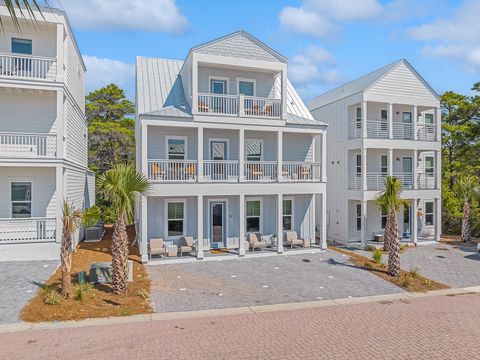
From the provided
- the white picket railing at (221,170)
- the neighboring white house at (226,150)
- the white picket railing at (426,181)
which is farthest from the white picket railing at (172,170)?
the white picket railing at (426,181)

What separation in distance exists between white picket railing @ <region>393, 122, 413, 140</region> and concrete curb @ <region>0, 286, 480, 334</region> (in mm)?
12047

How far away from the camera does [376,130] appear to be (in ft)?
74.7

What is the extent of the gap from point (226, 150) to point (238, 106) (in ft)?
9.05

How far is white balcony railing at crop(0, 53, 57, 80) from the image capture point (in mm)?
16562

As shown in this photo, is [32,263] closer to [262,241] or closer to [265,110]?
→ [262,241]

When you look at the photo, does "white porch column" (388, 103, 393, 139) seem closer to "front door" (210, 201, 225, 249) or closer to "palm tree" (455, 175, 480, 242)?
"palm tree" (455, 175, 480, 242)

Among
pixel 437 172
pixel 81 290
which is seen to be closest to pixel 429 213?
pixel 437 172

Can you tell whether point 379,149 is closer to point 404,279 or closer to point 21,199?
point 404,279

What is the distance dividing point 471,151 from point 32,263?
31528mm

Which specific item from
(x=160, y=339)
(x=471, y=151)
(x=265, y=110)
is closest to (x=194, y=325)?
(x=160, y=339)

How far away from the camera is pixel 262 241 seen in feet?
63.9

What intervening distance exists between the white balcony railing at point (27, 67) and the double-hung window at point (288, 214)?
1410 centimetres

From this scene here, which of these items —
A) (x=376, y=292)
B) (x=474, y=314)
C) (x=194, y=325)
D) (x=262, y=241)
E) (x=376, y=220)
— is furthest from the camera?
(x=376, y=220)

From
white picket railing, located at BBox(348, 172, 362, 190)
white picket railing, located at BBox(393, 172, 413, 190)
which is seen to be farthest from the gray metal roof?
white picket railing, located at BBox(393, 172, 413, 190)
